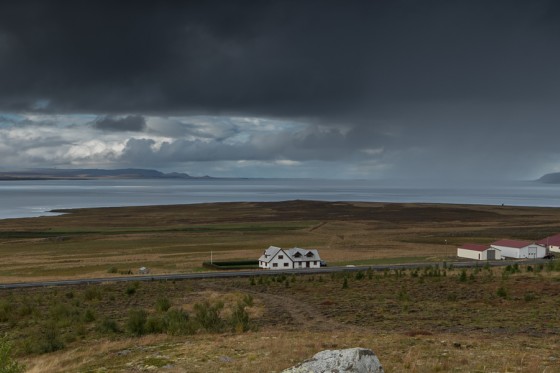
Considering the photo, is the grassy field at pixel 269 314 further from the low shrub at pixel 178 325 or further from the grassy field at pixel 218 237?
the grassy field at pixel 218 237

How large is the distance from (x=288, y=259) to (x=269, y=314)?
4339cm

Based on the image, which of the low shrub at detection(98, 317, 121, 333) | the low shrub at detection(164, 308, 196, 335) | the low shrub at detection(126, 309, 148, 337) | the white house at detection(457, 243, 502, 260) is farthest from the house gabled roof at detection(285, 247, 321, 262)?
the low shrub at detection(126, 309, 148, 337)

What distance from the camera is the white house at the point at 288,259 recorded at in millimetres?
79375

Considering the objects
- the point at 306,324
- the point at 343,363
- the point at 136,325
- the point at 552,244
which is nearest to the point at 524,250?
the point at 552,244

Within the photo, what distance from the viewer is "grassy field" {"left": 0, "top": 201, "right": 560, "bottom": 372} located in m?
19.3

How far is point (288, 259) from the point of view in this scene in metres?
80.3

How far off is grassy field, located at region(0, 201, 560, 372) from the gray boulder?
3.29 meters

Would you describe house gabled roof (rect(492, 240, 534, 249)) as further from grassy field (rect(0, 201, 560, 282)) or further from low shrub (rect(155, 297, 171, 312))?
low shrub (rect(155, 297, 171, 312))

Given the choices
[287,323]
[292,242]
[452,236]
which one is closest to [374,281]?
[287,323]

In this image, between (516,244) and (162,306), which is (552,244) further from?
(162,306)

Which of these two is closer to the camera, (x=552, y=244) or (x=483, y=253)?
(x=483, y=253)

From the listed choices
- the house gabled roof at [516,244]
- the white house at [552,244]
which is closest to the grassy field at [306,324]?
the house gabled roof at [516,244]

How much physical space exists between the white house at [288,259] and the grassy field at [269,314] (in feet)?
27.9

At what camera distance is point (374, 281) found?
54.7 meters
